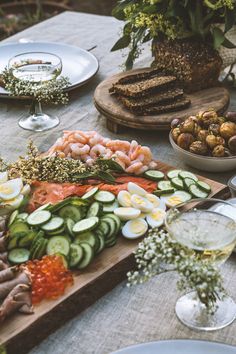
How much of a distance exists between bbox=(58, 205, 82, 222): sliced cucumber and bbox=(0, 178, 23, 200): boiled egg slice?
20cm

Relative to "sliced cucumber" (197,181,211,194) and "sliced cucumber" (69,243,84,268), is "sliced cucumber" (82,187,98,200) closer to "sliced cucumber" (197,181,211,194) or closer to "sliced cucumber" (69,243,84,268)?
"sliced cucumber" (69,243,84,268)

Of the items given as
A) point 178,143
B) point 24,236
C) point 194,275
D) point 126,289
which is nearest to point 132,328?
point 126,289

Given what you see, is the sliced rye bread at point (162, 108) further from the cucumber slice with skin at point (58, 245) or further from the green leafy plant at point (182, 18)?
the cucumber slice with skin at point (58, 245)

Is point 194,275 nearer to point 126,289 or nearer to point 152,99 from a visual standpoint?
point 126,289

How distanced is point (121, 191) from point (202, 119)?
20.2 inches

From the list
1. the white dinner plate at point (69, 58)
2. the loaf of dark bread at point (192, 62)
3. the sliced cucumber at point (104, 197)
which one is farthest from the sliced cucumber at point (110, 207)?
the white dinner plate at point (69, 58)

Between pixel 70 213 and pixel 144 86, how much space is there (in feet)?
2.81

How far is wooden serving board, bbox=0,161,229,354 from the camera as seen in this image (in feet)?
4.58

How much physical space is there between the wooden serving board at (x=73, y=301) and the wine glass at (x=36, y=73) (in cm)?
96

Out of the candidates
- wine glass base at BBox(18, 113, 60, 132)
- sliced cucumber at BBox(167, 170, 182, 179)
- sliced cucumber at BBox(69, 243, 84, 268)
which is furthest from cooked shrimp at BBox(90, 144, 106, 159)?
sliced cucumber at BBox(69, 243, 84, 268)

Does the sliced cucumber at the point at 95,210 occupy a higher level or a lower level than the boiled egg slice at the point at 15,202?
higher

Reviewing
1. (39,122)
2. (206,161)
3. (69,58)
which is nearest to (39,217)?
(206,161)

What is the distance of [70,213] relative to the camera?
172cm

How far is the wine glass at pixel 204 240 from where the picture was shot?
133cm
